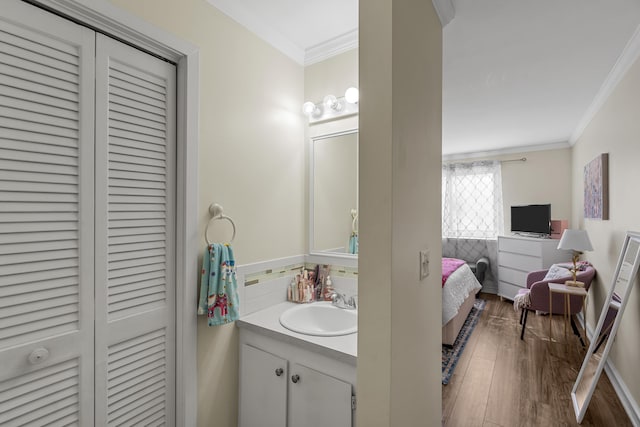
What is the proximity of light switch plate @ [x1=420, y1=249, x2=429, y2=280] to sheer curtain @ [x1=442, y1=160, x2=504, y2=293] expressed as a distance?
4774 mm

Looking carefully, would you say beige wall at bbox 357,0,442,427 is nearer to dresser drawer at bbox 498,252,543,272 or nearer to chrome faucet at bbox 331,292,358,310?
chrome faucet at bbox 331,292,358,310

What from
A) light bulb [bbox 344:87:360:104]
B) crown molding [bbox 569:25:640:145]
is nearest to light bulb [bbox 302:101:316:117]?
light bulb [bbox 344:87:360:104]

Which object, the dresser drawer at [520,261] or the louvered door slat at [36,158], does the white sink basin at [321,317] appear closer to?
the louvered door slat at [36,158]

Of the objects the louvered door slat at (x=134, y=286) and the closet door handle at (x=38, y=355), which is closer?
the closet door handle at (x=38, y=355)

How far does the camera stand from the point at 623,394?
223cm

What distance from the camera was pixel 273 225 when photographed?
2033 millimetres

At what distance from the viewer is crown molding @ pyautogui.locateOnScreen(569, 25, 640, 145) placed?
202 cm

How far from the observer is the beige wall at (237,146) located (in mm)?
1599

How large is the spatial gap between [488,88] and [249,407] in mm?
3095

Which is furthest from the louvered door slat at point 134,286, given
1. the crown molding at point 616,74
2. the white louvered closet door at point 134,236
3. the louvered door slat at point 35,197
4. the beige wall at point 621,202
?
the crown molding at point 616,74

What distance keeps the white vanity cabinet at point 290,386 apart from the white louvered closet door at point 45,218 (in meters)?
0.73

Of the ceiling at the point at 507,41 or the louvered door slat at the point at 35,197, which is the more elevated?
the ceiling at the point at 507,41

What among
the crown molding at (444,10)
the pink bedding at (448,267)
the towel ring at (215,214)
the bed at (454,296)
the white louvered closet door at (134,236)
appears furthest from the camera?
the pink bedding at (448,267)

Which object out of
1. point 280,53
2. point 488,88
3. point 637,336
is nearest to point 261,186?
point 280,53
